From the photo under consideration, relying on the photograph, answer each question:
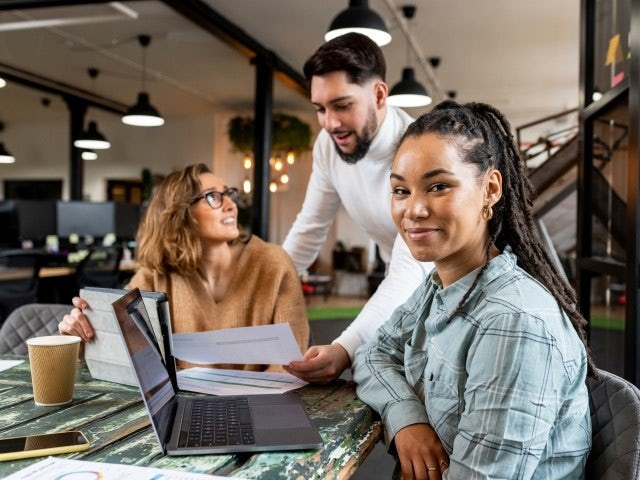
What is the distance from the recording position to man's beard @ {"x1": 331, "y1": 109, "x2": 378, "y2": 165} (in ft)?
6.03

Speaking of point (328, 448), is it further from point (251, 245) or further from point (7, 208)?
point (7, 208)

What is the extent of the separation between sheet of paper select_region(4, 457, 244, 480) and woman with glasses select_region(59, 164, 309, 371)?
2.88 feet

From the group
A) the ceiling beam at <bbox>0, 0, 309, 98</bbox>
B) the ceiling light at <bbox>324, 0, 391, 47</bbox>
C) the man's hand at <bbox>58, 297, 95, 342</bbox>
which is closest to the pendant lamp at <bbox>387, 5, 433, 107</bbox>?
the ceiling beam at <bbox>0, 0, 309, 98</bbox>

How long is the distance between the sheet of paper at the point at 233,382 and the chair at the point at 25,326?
69cm

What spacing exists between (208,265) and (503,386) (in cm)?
120

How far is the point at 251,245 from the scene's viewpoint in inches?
77.0

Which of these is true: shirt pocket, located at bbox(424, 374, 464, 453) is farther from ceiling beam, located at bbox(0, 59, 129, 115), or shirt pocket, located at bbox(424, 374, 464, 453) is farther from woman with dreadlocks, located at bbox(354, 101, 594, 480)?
ceiling beam, located at bbox(0, 59, 129, 115)

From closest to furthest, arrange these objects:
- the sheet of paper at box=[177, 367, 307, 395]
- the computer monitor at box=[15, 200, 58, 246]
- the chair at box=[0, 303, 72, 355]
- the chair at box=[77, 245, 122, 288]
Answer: the sheet of paper at box=[177, 367, 307, 395] < the chair at box=[0, 303, 72, 355] < the chair at box=[77, 245, 122, 288] < the computer monitor at box=[15, 200, 58, 246]

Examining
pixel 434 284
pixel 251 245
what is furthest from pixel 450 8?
pixel 434 284

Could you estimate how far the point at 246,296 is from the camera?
72.6 inches

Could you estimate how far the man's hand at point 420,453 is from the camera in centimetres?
98

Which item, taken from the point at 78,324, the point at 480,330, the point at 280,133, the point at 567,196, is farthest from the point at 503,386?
the point at 280,133

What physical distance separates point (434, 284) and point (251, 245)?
0.87m

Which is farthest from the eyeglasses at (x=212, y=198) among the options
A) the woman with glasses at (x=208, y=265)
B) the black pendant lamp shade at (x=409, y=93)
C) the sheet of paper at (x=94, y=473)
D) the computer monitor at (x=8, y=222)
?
the computer monitor at (x=8, y=222)
